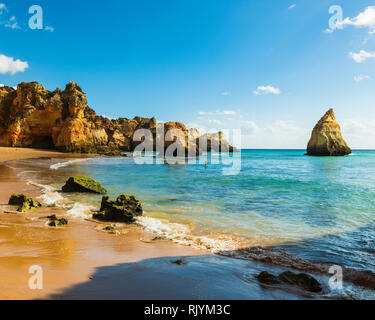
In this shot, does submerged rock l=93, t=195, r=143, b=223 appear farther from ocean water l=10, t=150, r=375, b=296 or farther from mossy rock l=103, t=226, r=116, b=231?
mossy rock l=103, t=226, r=116, b=231

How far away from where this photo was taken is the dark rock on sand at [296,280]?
12.4 ft

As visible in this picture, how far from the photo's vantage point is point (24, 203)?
830 centimetres

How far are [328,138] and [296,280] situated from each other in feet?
221

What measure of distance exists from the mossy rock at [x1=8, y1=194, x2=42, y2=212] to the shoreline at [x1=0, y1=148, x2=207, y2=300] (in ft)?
1.79

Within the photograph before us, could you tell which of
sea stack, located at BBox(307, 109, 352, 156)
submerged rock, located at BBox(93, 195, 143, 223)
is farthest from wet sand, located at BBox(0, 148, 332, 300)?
sea stack, located at BBox(307, 109, 352, 156)

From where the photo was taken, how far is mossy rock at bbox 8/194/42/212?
8097 mm

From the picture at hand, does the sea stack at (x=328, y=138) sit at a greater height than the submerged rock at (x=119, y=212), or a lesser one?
greater

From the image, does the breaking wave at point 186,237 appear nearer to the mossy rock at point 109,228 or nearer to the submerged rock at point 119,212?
the submerged rock at point 119,212

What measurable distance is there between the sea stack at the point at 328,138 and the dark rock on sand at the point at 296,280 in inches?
2580

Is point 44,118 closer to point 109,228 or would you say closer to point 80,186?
point 80,186

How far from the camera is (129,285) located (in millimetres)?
3436

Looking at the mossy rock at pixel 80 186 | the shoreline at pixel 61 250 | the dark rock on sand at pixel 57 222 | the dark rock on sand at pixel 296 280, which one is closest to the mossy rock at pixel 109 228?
the shoreline at pixel 61 250

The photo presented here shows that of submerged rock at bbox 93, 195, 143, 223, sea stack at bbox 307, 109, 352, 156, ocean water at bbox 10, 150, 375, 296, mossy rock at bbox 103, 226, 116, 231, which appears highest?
sea stack at bbox 307, 109, 352, 156
